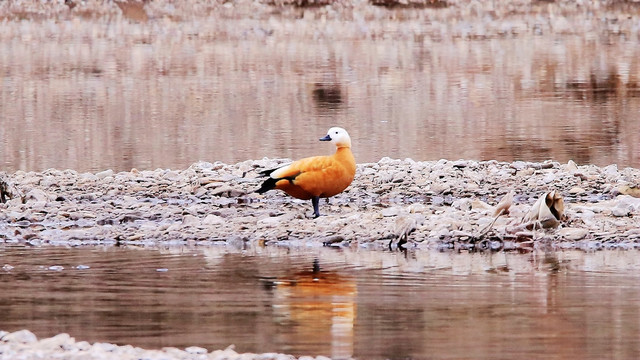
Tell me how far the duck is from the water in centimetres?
543

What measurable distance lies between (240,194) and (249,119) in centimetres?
1020

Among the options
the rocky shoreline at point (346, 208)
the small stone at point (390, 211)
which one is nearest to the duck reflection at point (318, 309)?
the rocky shoreline at point (346, 208)

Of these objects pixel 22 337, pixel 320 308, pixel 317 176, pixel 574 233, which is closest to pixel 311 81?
pixel 317 176

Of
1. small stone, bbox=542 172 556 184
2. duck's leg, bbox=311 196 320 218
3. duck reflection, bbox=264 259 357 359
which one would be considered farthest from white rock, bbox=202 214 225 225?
small stone, bbox=542 172 556 184

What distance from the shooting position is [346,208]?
14.4 metres

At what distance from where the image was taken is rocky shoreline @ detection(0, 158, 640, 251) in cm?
1230

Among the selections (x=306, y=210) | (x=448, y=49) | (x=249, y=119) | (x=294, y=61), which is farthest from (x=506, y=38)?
(x=306, y=210)

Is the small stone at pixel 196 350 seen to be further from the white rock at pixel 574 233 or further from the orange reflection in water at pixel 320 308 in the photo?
A: the white rock at pixel 574 233

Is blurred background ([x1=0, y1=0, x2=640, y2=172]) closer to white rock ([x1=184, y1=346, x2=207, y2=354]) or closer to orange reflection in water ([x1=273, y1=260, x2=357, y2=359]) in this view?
orange reflection in water ([x1=273, y1=260, x2=357, y2=359])

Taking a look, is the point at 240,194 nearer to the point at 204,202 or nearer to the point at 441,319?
the point at 204,202

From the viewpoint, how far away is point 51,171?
1684cm

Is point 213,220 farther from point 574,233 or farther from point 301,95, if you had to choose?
point 301,95

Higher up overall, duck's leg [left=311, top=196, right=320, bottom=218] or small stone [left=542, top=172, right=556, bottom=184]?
small stone [left=542, top=172, right=556, bottom=184]

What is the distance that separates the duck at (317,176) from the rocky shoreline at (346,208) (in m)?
0.27
